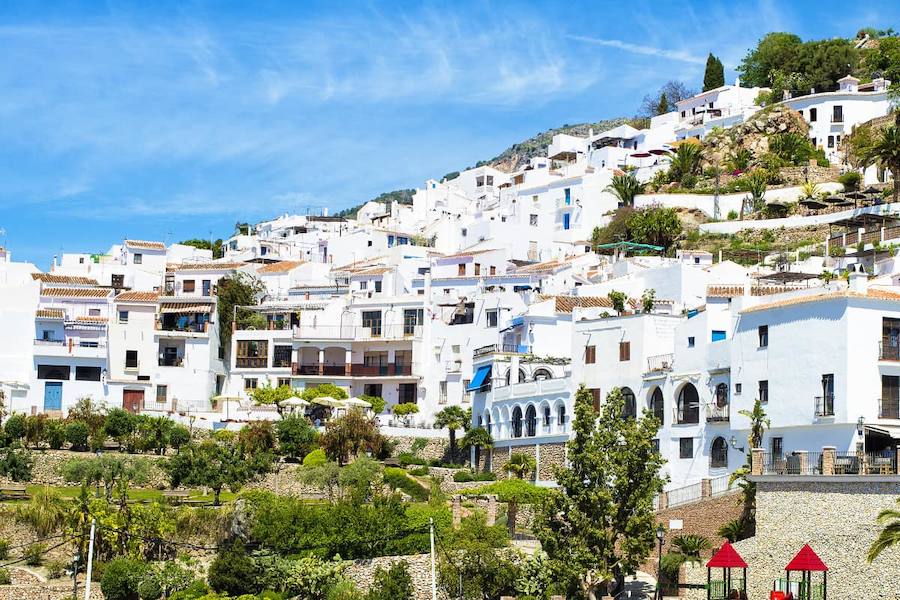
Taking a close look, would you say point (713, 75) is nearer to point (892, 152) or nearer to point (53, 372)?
point (892, 152)

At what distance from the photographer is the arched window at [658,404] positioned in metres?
51.3

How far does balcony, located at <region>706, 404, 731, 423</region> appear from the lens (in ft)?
156

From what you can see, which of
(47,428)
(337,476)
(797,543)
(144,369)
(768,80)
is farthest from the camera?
(768,80)

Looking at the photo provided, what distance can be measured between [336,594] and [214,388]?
116 feet

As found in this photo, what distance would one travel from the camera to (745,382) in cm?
4631

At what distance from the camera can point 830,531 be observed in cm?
3678

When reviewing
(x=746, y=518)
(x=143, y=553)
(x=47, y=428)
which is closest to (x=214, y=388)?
(x=47, y=428)

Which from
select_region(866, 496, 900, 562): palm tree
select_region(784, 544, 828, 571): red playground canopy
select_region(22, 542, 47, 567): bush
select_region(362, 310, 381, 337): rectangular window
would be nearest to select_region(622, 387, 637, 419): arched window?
select_region(866, 496, 900, 562): palm tree

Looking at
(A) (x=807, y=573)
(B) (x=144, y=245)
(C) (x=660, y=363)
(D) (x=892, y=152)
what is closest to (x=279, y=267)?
(B) (x=144, y=245)

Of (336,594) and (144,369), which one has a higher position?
(144,369)

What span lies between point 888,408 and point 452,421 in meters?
25.5

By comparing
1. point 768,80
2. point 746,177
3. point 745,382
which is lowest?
point 745,382

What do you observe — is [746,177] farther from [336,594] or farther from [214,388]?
[336,594]

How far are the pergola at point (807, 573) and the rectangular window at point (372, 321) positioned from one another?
40.5 metres
